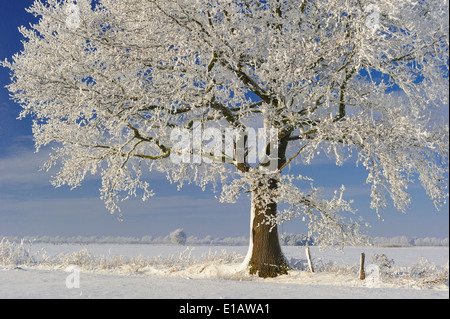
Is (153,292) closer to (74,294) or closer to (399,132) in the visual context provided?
(74,294)

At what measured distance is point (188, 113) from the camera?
1324 centimetres

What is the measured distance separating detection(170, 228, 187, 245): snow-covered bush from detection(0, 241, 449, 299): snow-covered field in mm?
14777

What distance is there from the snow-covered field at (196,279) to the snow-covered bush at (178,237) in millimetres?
14777

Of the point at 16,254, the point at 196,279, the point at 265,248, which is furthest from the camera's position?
the point at 16,254

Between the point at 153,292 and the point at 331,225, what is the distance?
7781mm

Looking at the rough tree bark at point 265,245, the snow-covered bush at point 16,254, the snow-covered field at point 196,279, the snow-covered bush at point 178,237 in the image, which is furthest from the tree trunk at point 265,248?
the snow-covered bush at point 178,237

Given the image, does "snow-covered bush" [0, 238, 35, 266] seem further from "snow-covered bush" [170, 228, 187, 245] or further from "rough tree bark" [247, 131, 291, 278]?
"snow-covered bush" [170, 228, 187, 245]

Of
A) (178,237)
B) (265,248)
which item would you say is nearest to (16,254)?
(265,248)

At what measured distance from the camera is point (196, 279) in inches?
365

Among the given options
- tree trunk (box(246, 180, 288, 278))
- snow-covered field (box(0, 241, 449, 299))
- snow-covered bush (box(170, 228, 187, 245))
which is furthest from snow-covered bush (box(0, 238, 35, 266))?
snow-covered bush (box(170, 228, 187, 245))

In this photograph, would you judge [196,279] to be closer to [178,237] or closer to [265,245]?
[265,245]

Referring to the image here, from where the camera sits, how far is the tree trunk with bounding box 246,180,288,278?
1338 centimetres

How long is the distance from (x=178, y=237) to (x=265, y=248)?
61.1 ft
